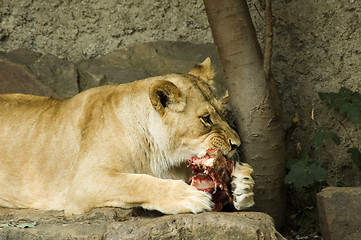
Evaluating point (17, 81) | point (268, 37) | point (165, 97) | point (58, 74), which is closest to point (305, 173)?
point (268, 37)

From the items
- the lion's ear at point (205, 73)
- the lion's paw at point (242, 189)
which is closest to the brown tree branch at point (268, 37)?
the lion's ear at point (205, 73)

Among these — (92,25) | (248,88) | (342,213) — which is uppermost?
(92,25)

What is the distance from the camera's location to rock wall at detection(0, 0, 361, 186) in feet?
15.8

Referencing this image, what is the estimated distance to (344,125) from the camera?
4.81 m

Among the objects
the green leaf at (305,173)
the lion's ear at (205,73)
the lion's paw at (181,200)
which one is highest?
the lion's ear at (205,73)

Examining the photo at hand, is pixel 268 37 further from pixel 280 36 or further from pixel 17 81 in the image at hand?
pixel 17 81

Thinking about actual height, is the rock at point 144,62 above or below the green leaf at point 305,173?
above

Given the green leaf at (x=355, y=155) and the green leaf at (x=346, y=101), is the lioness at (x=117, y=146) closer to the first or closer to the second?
the green leaf at (x=346, y=101)

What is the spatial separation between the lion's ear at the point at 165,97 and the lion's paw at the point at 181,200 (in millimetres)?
514

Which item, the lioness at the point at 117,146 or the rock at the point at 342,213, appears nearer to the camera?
the lioness at the point at 117,146

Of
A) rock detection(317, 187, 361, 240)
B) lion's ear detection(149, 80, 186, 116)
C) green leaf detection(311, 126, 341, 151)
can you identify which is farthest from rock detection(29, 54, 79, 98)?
rock detection(317, 187, 361, 240)

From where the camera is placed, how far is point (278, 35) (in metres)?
4.94

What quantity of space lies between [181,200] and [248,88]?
1.27 meters

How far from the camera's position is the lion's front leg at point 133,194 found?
3.14 metres
